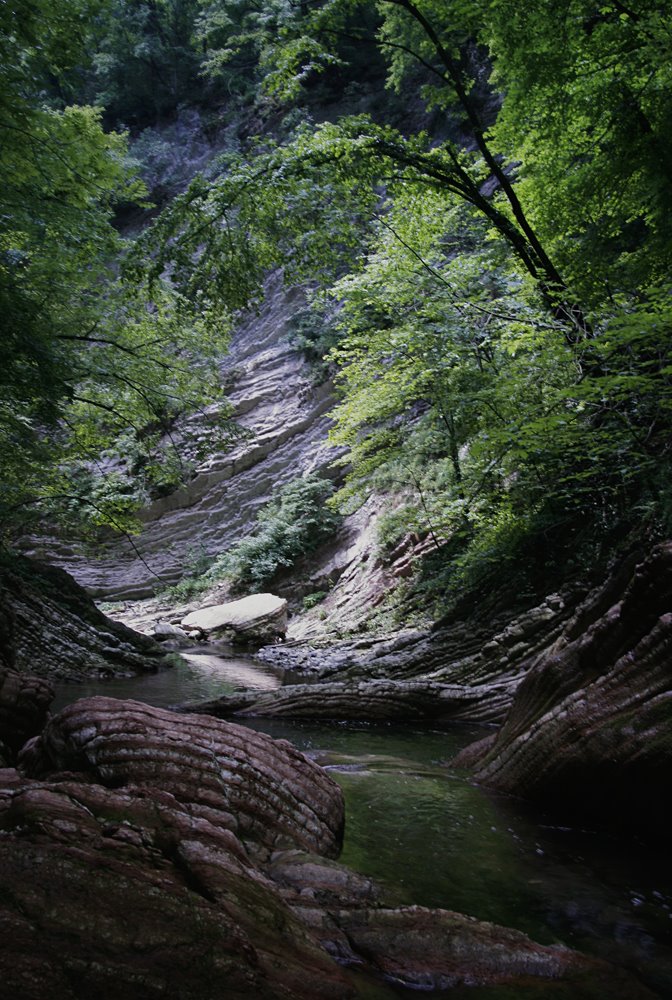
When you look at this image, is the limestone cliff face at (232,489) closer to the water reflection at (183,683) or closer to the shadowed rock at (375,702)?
the water reflection at (183,683)

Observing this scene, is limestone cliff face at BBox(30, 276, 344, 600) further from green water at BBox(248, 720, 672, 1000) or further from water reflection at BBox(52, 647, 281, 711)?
green water at BBox(248, 720, 672, 1000)

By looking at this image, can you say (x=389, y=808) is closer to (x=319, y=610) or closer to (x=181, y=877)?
(x=181, y=877)

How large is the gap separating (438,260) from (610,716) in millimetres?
9407

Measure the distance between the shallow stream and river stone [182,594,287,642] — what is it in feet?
36.2

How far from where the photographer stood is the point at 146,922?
149 cm

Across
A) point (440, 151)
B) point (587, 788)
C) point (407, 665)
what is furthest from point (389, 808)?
point (440, 151)

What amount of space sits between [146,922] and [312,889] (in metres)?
0.80

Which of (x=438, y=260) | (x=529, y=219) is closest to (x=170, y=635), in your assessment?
(x=438, y=260)

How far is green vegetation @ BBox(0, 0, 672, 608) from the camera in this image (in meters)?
5.36

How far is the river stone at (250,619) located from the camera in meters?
15.6

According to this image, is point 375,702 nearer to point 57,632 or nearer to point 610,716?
point 610,716

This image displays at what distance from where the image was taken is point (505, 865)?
108 inches

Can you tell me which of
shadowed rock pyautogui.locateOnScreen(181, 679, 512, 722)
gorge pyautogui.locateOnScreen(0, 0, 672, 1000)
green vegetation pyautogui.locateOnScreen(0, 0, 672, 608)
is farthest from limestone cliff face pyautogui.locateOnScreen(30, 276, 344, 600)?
shadowed rock pyautogui.locateOnScreen(181, 679, 512, 722)

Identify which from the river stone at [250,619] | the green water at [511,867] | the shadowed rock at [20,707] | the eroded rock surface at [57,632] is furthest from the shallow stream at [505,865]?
the river stone at [250,619]
